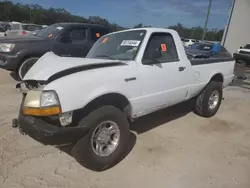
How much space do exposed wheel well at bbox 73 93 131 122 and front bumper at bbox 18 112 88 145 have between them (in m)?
0.21

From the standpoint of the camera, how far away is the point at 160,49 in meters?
4.14

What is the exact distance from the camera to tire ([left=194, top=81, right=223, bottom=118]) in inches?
208

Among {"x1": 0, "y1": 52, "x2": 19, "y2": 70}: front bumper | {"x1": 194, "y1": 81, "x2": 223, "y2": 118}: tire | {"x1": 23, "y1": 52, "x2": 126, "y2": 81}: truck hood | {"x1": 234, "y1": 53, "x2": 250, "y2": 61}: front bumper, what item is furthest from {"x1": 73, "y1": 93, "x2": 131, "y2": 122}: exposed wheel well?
{"x1": 234, "y1": 53, "x2": 250, "y2": 61}: front bumper

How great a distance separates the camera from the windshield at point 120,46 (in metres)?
3.83

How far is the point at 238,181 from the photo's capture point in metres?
3.21

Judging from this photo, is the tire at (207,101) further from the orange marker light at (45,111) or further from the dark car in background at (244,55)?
the dark car in background at (244,55)

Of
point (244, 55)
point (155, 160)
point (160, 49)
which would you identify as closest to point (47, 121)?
point (155, 160)

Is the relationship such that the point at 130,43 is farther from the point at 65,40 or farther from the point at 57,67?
the point at 65,40

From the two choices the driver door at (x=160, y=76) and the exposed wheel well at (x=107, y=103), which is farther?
the driver door at (x=160, y=76)

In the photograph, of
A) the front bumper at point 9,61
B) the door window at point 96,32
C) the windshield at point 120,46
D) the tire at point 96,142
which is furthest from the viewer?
the door window at point 96,32

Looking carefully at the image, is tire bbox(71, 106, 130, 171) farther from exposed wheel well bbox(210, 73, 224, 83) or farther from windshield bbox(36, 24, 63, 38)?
windshield bbox(36, 24, 63, 38)

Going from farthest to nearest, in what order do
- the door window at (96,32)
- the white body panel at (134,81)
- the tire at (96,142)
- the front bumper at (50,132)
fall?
the door window at (96,32)
the tire at (96,142)
the white body panel at (134,81)
the front bumper at (50,132)

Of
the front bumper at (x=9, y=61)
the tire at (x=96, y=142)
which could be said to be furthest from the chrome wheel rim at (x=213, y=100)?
Answer: the front bumper at (x=9, y=61)

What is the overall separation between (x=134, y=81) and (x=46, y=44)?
5.13m
